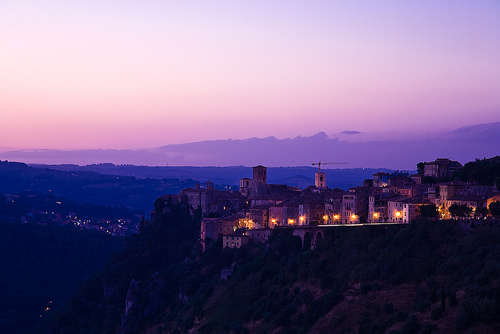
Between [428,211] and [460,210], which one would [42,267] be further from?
[460,210]

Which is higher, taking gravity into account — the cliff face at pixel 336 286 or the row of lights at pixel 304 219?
the row of lights at pixel 304 219

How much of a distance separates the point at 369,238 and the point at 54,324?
59.9m

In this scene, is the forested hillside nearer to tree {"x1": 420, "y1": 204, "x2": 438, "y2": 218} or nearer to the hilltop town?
the hilltop town

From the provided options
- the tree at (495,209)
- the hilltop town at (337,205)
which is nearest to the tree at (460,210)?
the hilltop town at (337,205)

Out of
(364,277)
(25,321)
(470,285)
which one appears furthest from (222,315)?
(25,321)

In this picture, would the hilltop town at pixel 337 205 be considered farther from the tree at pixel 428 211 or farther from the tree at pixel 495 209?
the tree at pixel 495 209

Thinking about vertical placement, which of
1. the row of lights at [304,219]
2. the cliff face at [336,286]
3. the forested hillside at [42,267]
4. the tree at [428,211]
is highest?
the tree at [428,211]

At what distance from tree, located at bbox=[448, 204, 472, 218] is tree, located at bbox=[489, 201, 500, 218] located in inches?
97.5

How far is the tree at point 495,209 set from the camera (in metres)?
54.0

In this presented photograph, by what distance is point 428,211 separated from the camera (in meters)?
57.9

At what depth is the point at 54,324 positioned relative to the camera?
3942 inches

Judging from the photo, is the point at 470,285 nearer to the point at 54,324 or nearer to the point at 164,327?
the point at 164,327

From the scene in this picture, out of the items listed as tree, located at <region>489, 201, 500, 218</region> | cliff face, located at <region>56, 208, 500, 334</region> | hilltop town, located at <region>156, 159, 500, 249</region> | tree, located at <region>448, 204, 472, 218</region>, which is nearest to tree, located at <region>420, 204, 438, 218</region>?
hilltop town, located at <region>156, 159, 500, 249</region>

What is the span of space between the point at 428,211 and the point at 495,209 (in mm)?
5695
